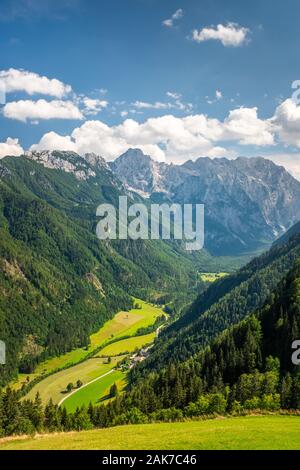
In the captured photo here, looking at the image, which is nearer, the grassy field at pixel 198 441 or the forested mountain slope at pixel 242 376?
the grassy field at pixel 198 441

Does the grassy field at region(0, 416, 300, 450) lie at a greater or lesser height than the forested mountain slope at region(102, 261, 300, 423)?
greater

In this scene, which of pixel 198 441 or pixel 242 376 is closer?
pixel 198 441

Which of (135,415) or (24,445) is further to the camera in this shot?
(135,415)

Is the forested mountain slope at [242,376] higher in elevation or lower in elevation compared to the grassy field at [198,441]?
lower

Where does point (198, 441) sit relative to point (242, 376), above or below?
above

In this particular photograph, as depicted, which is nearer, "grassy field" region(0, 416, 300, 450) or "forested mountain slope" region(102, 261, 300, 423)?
"grassy field" region(0, 416, 300, 450)
